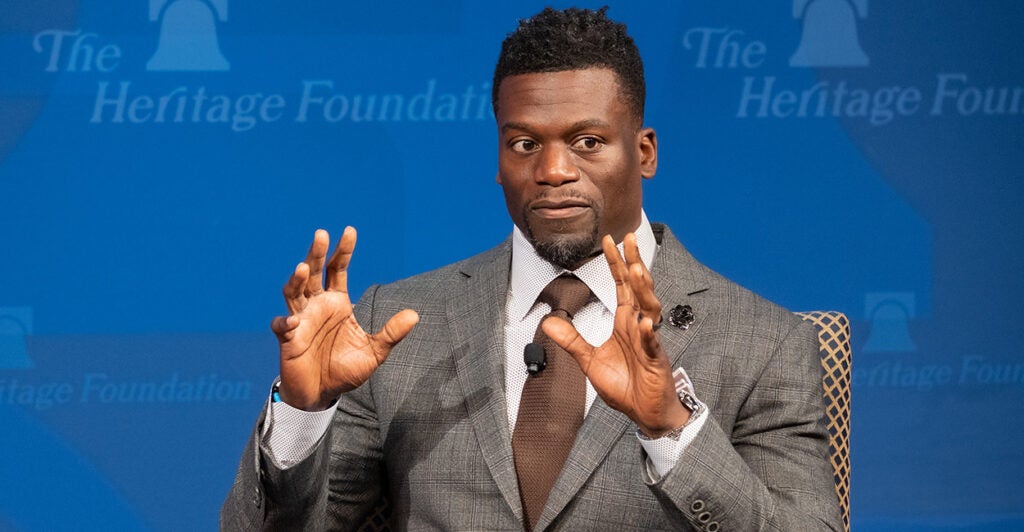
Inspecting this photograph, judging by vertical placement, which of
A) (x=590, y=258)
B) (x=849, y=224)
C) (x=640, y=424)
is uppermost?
(x=849, y=224)

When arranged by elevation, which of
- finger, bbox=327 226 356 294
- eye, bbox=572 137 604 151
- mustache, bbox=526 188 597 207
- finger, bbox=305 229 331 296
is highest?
eye, bbox=572 137 604 151

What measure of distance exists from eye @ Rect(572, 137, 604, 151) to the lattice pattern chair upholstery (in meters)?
0.53

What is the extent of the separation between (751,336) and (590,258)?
1.07ft

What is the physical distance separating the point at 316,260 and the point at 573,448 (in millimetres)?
552

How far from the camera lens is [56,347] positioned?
3.62 metres

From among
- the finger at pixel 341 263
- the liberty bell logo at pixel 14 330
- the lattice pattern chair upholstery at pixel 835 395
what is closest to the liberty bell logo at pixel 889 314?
the lattice pattern chair upholstery at pixel 835 395

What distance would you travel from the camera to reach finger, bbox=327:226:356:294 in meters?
2.17

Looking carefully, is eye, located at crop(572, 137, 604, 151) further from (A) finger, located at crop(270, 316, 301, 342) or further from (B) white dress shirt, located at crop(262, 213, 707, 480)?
(A) finger, located at crop(270, 316, 301, 342)

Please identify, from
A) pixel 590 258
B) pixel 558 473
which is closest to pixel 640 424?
pixel 558 473

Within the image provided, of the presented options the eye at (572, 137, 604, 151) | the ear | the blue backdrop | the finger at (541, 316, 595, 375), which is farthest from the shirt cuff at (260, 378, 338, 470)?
the blue backdrop

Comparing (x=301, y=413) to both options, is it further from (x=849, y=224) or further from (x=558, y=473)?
(x=849, y=224)

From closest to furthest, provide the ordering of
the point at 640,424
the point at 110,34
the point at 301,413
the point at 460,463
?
the point at 640,424, the point at 301,413, the point at 460,463, the point at 110,34

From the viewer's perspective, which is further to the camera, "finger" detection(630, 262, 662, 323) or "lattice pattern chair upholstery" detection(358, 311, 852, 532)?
"lattice pattern chair upholstery" detection(358, 311, 852, 532)

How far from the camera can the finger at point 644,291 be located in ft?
6.48
